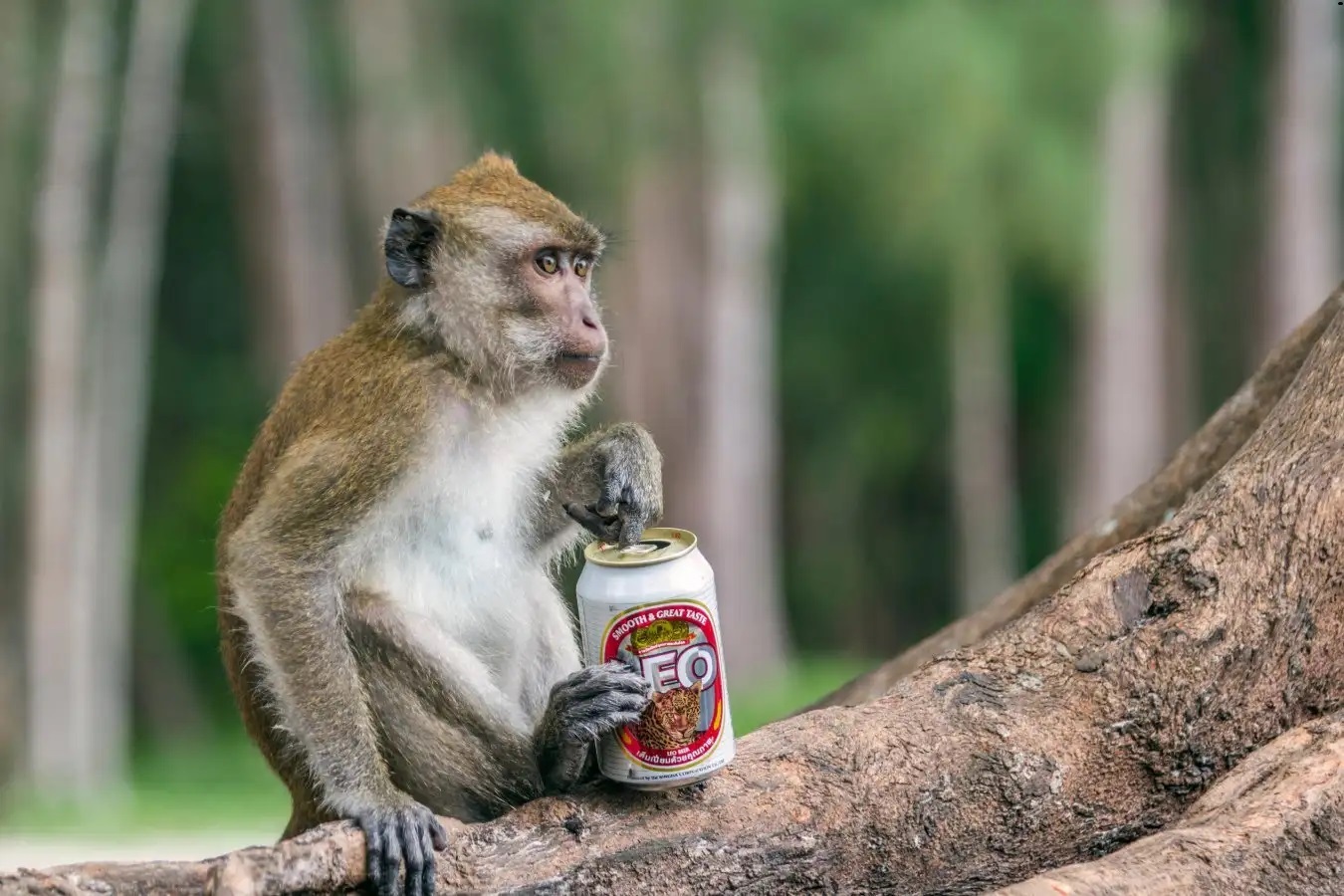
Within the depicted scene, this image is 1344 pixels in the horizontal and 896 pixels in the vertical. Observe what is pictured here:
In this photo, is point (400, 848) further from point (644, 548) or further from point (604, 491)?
point (604, 491)

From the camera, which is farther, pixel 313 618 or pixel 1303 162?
pixel 1303 162

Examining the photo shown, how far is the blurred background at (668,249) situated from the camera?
1396cm

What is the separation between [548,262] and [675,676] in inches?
51.4

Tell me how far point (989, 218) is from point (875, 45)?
7.47ft

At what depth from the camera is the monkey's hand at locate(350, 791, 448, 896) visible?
274 cm

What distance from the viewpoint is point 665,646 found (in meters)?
2.88

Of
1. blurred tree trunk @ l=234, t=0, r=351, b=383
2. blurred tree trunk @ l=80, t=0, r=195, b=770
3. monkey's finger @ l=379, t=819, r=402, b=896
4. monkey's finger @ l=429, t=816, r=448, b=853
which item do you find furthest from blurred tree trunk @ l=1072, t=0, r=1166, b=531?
monkey's finger @ l=379, t=819, r=402, b=896

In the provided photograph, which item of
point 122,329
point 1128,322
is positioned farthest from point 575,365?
point 1128,322

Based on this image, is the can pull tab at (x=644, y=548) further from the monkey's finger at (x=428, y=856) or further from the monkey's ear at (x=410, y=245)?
the monkey's ear at (x=410, y=245)

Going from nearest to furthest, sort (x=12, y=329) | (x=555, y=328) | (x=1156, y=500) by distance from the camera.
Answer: (x=555, y=328) → (x=1156, y=500) → (x=12, y=329)

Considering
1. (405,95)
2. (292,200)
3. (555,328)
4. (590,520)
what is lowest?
(590,520)

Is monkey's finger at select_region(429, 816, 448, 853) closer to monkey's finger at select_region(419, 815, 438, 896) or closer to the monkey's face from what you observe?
monkey's finger at select_region(419, 815, 438, 896)

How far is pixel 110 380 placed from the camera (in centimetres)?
1477

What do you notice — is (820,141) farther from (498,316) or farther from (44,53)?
(498,316)
